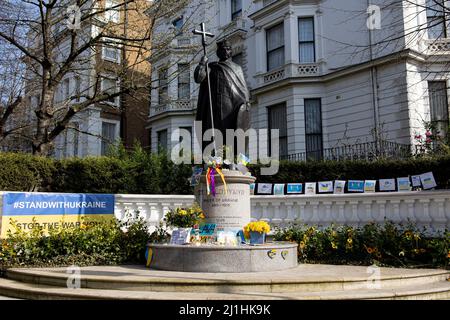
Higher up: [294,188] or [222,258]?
[294,188]

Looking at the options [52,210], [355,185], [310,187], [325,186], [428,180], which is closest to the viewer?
[52,210]

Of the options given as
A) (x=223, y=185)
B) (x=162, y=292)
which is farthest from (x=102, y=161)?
(x=162, y=292)

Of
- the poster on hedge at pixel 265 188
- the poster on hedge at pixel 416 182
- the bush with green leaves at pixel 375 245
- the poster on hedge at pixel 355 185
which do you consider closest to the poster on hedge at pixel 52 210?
the bush with green leaves at pixel 375 245

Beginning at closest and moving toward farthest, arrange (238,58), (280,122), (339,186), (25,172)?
(25,172) → (339,186) → (280,122) → (238,58)

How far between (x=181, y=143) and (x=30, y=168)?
50.1 ft

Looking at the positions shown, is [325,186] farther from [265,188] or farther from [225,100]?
[225,100]

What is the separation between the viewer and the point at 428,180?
11703mm

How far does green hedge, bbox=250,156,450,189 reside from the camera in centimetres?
1288

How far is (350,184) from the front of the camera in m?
13.7

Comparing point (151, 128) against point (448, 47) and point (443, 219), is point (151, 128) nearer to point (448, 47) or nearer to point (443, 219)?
point (448, 47)

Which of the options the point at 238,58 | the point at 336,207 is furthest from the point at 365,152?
the point at 238,58

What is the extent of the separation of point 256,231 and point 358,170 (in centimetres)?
751

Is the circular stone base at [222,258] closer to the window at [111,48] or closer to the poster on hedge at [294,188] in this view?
the poster on hedge at [294,188]

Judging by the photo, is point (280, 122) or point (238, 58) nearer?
point (280, 122)
